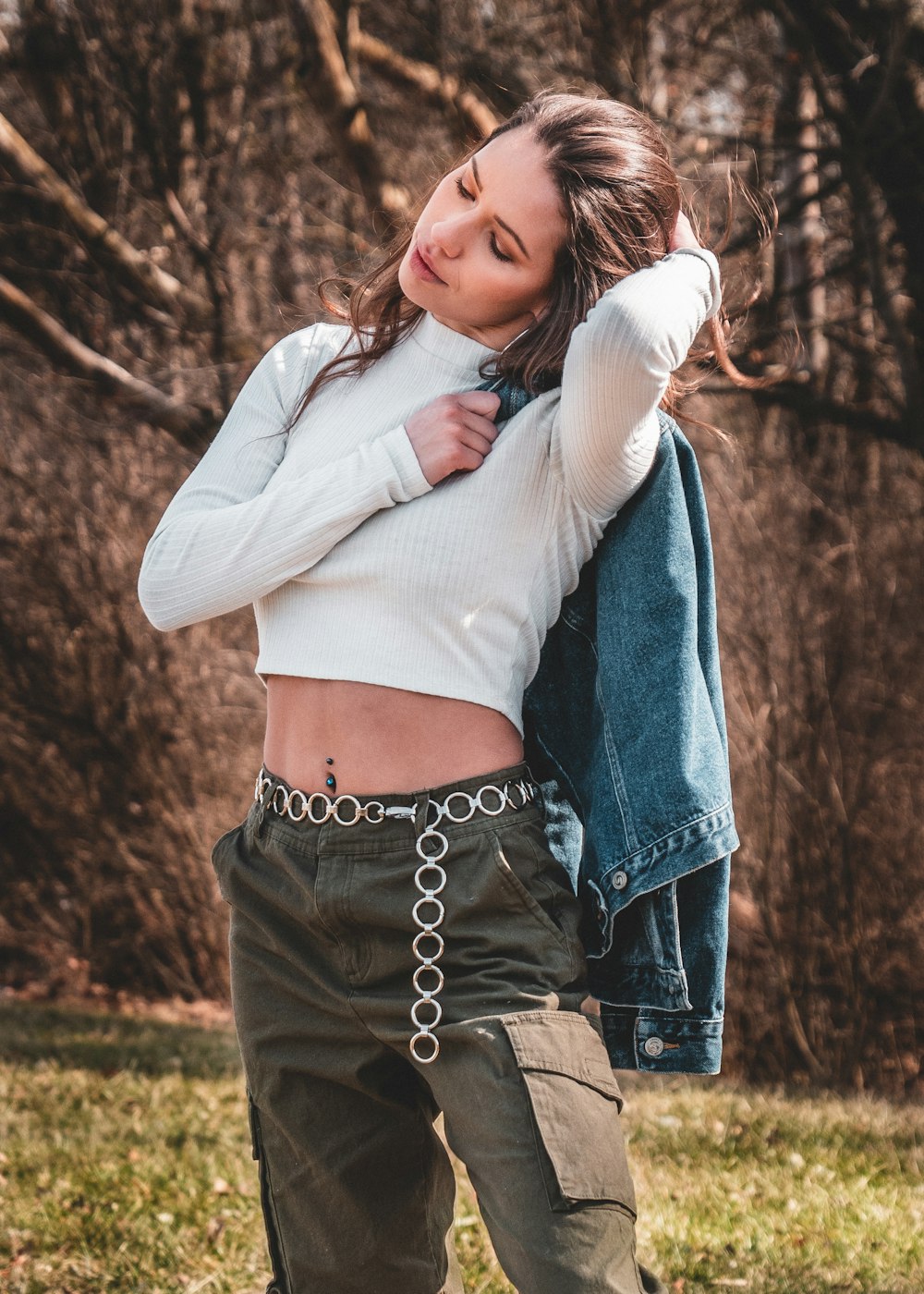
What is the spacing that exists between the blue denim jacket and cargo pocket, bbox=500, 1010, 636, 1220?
0.16 m

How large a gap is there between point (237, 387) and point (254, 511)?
432 centimetres

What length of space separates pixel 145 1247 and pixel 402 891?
6.22 feet

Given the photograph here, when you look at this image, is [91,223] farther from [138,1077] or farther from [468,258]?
[468,258]

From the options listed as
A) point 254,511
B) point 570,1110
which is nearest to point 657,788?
point 570,1110

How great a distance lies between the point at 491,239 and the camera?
1967mm

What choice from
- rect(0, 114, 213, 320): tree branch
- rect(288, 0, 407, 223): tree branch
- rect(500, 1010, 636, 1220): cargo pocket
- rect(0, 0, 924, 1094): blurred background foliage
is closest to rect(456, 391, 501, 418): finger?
rect(500, 1010, 636, 1220): cargo pocket

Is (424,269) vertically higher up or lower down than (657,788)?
higher up

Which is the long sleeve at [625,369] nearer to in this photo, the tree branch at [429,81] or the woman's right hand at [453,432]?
the woman's right hand at [453,432]

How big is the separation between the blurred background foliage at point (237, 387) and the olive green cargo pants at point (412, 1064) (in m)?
3.65

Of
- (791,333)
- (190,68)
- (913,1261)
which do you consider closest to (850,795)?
(791,333)

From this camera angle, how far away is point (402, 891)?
184 cm

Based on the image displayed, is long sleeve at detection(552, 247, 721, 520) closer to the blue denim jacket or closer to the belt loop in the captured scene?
the blue denim jacket

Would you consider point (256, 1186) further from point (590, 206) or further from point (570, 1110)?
point (590, 206)

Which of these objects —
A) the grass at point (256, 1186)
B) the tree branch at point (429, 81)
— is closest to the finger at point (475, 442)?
the grass at point (256, 1186)
